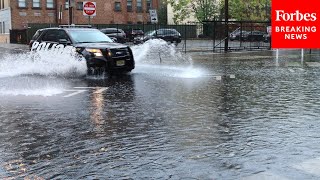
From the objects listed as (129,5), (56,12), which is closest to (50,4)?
(56,12)

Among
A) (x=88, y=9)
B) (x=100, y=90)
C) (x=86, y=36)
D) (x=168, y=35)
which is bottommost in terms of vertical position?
(x=100, y=90)

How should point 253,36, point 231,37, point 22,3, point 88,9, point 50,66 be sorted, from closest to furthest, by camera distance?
point 50,66 < point 88,9 < point 231,37 < point 253,36 < point 22,3

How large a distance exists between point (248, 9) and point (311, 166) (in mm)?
53786

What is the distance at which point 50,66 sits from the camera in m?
15.6

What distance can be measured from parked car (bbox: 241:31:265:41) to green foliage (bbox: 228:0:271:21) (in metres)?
21.6

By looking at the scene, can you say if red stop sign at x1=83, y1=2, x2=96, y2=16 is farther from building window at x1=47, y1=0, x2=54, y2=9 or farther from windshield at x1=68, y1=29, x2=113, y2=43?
building window at x1=47, y1=0, x2=54, y2=9

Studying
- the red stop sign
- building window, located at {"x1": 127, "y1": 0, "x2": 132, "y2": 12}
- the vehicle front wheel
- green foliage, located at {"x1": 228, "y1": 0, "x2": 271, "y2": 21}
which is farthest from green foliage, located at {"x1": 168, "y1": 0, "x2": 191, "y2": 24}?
the vehicle front wheel

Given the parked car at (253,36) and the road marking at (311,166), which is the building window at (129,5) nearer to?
the parked car at (253,36)

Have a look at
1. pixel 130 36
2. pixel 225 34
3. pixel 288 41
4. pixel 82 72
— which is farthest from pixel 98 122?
pixel 130 36

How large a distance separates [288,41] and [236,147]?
55.0 ft

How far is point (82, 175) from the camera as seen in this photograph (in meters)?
4.61

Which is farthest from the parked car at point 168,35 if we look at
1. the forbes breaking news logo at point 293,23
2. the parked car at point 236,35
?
the forbes breaking news logo at point 293,23

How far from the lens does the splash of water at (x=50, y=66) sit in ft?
49.2

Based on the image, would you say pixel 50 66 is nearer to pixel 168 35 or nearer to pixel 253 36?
pixel 253 36
